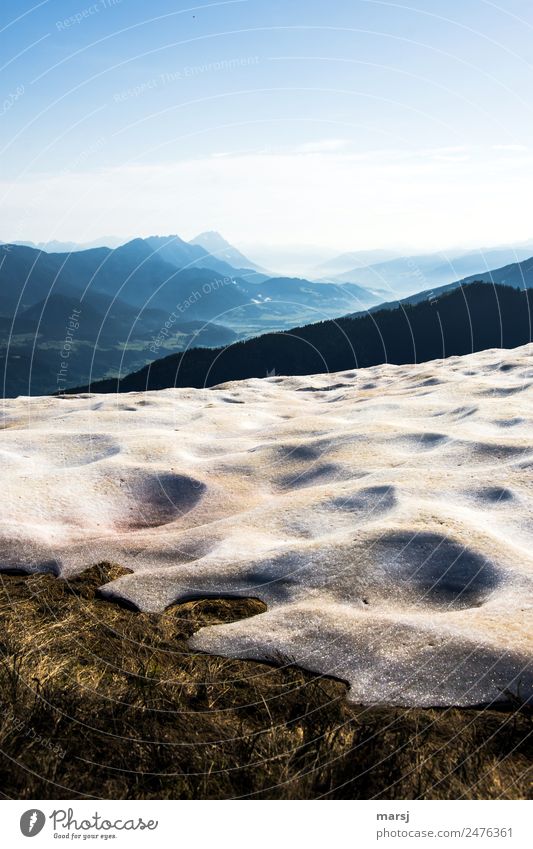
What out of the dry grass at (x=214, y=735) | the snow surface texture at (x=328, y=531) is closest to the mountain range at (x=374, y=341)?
the snow surface texture at (x=328, y=531)

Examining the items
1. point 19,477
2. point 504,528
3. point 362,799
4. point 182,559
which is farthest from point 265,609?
point 19,477

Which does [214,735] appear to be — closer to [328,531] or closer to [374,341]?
[328,531]

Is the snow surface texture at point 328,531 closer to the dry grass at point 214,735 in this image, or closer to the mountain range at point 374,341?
the dry grass at point 214,735

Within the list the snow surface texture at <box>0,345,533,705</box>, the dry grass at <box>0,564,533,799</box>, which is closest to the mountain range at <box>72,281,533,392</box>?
the snow surface texture at <box>0,345,533,705</box>

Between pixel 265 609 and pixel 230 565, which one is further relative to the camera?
pixel 230 565

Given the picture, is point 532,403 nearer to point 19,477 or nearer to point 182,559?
point 182,559
